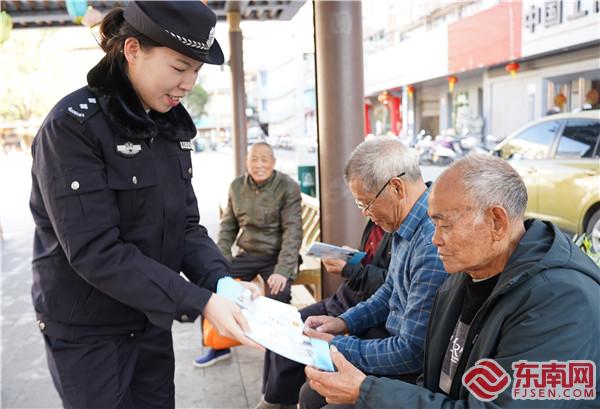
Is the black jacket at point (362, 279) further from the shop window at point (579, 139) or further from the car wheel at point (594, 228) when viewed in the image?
the shop window at point (579, 139)

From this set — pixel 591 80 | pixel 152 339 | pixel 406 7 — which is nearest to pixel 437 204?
pixel 152 339

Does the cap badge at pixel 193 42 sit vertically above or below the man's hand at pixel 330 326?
above

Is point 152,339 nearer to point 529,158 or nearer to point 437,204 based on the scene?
point 437,204

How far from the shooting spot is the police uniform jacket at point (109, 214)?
142 centimetres

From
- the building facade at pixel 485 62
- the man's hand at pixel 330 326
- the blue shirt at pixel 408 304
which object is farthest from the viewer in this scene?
the building facade at pixel 485 62

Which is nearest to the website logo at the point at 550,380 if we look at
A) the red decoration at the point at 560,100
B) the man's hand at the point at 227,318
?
the man's hand at the point at 227,318

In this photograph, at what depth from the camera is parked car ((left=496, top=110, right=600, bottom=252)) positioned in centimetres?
642

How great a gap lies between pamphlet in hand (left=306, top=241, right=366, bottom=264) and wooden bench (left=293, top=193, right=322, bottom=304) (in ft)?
3.15

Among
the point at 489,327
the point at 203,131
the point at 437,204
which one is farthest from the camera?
the point at 203,131

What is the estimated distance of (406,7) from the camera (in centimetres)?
2370

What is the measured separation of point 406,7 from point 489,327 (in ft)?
79.9

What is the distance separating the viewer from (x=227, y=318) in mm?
1430

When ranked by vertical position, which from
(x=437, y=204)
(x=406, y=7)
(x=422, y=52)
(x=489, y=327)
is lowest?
(x=489, y=327)

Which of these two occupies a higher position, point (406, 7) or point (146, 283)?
point (406, 7)
